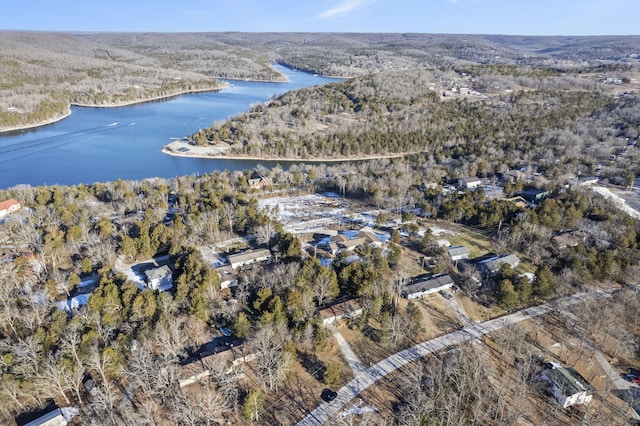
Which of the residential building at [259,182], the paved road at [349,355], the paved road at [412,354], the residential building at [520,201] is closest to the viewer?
the paved road at [412,354]

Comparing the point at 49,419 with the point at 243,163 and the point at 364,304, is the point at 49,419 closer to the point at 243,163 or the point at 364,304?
the point at 364,304

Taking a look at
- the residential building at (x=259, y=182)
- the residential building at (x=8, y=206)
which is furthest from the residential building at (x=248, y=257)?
the residential building at (x=8, y=206)

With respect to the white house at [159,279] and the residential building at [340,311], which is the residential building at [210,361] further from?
the white house at [159,279]

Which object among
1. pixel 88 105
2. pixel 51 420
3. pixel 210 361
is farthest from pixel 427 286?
pixel 88 105

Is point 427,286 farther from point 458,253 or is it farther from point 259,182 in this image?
point 259,182

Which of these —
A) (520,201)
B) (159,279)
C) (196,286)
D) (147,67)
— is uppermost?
(147,67)

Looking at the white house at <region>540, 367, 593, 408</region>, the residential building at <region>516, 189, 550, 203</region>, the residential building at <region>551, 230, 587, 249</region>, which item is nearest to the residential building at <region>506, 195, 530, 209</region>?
the residential building at <region>516, 189, 550, 203</region>

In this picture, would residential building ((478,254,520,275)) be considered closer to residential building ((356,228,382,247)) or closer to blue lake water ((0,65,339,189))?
residential building ((356,228,382,247))
